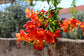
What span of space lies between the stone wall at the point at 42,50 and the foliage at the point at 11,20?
139 inches

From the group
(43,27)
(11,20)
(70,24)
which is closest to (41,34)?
(43,27)

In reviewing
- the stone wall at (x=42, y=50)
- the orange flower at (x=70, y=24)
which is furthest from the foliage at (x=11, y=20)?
the orange flower at (x=70, y=24)

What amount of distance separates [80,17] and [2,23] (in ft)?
13.1

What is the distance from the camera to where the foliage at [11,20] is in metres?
5.11

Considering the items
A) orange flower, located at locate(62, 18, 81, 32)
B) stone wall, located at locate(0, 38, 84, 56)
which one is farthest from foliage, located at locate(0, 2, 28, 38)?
orange flower, located at locate(62, 18, 81, 32)

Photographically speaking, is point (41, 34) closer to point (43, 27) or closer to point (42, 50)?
point (43, 27)

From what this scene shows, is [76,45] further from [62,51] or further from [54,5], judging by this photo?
[54,5]

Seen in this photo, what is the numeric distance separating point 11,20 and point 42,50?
4100 mm

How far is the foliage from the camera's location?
511 centimetres

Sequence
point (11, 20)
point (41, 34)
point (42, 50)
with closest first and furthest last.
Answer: point (41, 34) < point (42, 50) < point (11, 20)

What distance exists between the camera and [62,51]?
124 cm

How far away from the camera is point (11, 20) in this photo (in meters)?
5.17

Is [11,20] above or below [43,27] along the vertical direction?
below

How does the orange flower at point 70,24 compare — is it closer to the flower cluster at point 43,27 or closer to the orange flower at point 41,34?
the flower cluster at point 43,27
